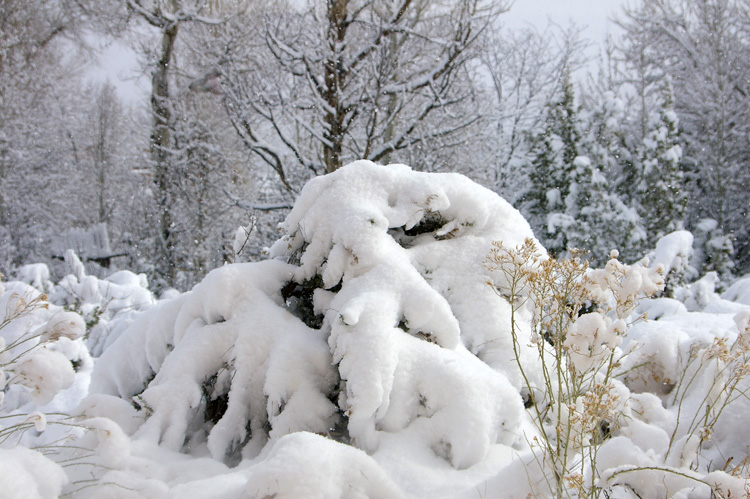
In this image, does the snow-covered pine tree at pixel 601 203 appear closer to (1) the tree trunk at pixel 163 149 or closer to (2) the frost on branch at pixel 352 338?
(1) the tree trunk at pixel 163 149

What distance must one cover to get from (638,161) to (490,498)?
14.1 metres

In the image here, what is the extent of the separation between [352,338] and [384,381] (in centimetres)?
21

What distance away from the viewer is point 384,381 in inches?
70.2

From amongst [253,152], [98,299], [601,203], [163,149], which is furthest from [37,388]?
[601,203]

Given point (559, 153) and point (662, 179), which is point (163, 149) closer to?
point (559, 153)

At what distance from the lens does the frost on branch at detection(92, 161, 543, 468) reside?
72.4 inches

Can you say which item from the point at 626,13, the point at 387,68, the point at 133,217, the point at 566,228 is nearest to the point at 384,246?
the point at 387,68

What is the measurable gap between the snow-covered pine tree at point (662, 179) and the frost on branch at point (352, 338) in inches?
470

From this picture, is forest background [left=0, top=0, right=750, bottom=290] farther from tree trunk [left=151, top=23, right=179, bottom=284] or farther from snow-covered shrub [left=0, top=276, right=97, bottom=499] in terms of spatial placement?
snow-covered shrub [left=0, top=276, right=97, bottom=499]

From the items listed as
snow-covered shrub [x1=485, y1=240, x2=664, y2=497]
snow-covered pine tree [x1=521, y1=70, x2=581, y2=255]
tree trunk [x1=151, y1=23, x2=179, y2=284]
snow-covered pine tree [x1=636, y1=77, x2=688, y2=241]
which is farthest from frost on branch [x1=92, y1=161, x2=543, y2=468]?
snow-covered pine tree [x1=636, y1=77, x2=688, y2=241]

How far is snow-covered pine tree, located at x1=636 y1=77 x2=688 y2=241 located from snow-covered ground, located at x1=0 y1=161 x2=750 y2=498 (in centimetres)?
1140

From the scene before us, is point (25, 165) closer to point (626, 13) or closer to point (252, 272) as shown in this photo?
point (252, 272)

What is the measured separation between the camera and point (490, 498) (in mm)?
1405

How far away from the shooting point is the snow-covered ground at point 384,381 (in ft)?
4.47
